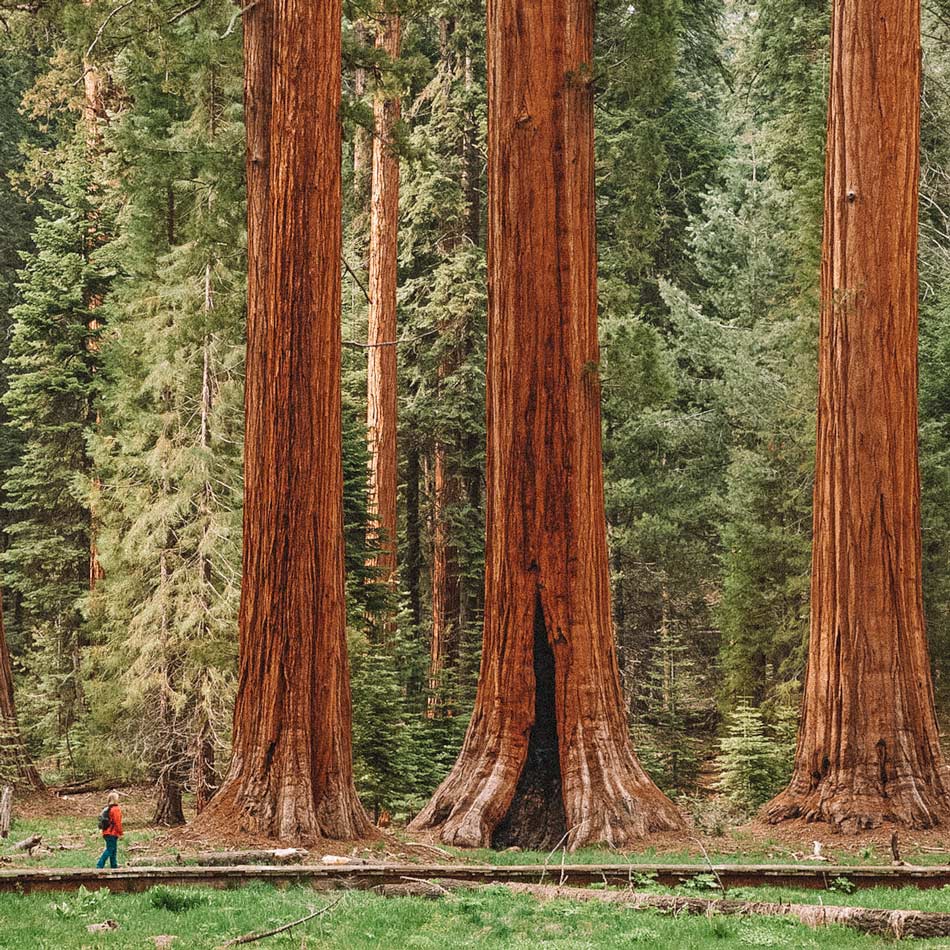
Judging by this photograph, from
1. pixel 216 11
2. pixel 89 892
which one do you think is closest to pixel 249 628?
pixel 89 892

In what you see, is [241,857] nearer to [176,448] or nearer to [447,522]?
[176,448]

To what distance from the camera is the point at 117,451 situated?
909 inches

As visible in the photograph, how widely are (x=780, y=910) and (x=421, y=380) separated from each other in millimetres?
21504

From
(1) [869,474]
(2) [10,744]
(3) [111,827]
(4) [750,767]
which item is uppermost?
(1) [869,474]

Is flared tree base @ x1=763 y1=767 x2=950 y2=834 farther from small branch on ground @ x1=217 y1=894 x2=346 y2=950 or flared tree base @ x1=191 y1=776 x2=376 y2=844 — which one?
small branch on ground @ x1=217 y1=894 x2=346 y2=950

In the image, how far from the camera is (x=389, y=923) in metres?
7.35

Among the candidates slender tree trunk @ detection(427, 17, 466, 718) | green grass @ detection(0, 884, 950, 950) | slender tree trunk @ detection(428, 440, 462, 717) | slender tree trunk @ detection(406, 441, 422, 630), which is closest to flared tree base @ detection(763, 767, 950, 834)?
green grass @ detection(0, 884, 950, 950)

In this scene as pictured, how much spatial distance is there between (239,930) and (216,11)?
520 inches

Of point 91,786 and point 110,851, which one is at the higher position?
point 110,851

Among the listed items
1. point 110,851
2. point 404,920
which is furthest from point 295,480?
point 404,920

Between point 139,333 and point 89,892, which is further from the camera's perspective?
point 139,333

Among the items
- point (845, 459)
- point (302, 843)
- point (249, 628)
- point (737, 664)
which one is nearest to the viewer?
point (302, 843)

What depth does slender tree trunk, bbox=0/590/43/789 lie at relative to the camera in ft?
65.8

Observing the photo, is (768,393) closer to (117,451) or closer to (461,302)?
(461,302)
